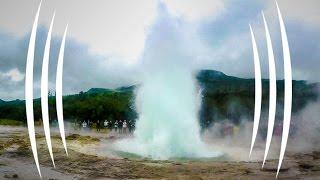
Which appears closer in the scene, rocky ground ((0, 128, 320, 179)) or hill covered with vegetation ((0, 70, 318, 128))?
→ rocky ground ((0, 128, 320, 179))

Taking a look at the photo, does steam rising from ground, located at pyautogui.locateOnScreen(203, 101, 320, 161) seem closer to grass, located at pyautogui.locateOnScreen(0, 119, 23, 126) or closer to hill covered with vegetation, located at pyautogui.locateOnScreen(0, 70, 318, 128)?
hill covered with vegetation, located at pyautogui.locateOnScreen(0, 70, 318, 128)

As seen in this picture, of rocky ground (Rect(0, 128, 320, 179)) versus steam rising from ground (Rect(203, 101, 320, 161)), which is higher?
steam rising from ground (Rect(203, 101, 320, 161))

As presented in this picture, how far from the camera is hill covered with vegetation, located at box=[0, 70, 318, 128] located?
15.1m

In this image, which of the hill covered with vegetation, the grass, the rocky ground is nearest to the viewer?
the rocky ground

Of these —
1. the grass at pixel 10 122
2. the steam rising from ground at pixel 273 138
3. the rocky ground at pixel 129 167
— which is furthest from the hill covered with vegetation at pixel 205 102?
the rocky ground at pixel 129 167

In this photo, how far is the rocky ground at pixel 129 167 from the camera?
427 inches

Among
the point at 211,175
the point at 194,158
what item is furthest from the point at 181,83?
the point at 211,175

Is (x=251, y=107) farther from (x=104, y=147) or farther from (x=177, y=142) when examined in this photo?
(x=104, y=147)

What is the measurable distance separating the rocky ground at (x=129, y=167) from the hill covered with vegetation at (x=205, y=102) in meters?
2.37

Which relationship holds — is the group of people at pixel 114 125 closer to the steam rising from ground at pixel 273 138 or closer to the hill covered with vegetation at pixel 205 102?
the hill covered with vegetation at pixel 205 102

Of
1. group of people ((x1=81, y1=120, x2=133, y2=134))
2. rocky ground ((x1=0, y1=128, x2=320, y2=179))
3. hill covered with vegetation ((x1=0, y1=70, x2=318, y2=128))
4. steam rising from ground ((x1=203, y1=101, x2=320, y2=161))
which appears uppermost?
hill covered with vegetation ((x1=0, y1=70, x2=318, y2=128))

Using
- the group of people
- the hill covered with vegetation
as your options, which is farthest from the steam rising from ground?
the group of people

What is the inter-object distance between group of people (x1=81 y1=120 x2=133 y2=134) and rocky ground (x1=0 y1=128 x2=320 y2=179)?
269 cm

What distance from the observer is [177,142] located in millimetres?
13133
